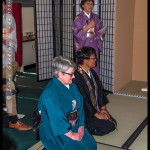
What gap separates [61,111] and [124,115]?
1977 millimetres

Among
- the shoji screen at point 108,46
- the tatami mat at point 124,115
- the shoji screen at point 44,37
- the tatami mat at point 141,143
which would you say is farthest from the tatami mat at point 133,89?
the shoji screen at point 44,37

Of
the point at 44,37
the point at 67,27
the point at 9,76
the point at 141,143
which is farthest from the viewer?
the point at 44,37

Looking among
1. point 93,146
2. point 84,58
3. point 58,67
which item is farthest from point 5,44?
point 93,146

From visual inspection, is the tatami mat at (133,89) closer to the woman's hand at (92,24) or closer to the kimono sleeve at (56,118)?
the woman's hand at (92,24)

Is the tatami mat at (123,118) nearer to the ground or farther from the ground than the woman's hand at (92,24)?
nearer to the ground

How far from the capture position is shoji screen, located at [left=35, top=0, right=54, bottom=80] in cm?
586

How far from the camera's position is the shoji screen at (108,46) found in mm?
4984

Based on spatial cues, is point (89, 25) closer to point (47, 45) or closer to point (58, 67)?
point (47, 45)

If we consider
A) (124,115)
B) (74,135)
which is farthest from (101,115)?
(74,135)

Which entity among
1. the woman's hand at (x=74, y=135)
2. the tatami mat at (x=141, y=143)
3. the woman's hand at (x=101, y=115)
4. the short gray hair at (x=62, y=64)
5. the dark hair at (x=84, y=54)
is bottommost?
the tatami mat at (x=141, y=143)

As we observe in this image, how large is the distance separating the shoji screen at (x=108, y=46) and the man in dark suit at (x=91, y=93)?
1.81 m

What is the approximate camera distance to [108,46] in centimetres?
524

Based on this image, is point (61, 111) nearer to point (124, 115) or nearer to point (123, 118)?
point (123, 118)

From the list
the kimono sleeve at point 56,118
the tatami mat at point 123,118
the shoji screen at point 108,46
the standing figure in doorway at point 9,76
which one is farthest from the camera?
the shoji screen at point 108,46
